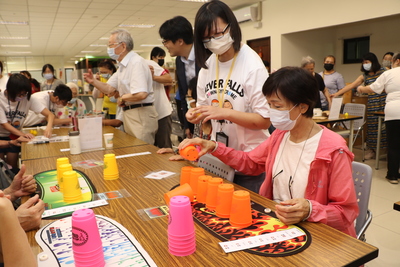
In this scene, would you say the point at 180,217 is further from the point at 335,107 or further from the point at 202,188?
the point at 335,107

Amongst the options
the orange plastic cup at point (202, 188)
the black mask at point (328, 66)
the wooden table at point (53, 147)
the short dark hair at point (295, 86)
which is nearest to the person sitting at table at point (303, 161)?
the short dark hair at point (295, 86)

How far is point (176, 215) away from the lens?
0.96 meters

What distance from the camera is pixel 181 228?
0.97 metres

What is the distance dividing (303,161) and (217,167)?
0.61 m

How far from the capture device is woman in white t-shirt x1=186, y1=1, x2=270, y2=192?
1.80m

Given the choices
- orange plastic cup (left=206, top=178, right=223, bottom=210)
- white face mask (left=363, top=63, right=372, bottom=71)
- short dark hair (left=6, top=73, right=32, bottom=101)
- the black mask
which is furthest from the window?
orange plastic cup (left=206, top=178, right=223, bottom=210)

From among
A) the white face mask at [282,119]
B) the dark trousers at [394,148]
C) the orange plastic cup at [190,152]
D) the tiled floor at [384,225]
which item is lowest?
the tiled floor at [384,225]

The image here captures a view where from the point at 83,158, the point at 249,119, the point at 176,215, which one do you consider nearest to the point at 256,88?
the point at 249,119

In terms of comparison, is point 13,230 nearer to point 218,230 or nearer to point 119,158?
point 218,230

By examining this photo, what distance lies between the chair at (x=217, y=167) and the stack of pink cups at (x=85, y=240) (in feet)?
3.30

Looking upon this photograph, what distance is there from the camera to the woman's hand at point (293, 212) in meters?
1.13

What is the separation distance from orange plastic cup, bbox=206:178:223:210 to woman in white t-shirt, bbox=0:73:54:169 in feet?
8.23

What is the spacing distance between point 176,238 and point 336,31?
9839 mm

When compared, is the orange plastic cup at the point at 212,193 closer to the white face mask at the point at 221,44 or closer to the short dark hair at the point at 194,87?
the white face mask at the point at 221,44
